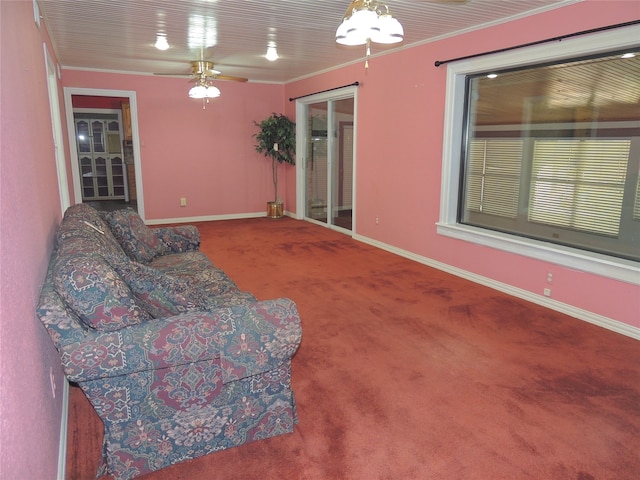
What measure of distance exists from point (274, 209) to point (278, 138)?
4.09ft

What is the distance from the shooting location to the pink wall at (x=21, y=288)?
3.74ft

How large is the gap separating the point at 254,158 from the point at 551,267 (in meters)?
5.45

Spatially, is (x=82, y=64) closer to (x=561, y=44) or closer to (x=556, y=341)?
(x=561, y=44)

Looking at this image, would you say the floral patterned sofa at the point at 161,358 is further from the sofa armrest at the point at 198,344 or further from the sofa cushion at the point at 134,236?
the sofa cushion at the point at 134,236

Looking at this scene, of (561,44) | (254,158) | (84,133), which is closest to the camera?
(561,44)

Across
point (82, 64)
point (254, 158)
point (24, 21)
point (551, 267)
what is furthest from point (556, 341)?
point (82, 64)

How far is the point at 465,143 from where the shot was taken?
446 cm

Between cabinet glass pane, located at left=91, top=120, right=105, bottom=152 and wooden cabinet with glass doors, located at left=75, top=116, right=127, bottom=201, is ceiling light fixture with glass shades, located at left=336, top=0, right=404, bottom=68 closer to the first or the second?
wooden cabinet with glass doors, located at left=75, top=116, right=127, bottom=201

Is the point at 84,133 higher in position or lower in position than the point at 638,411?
higher

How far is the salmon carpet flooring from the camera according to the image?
6.14 ft

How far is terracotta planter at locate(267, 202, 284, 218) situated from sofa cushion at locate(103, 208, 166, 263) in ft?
14.0

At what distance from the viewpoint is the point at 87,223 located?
263cm

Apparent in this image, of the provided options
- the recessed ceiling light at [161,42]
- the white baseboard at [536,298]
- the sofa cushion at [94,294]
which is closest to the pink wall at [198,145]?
the recessed ceiling light at [161,42]

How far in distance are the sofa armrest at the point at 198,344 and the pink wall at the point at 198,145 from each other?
5.86m
